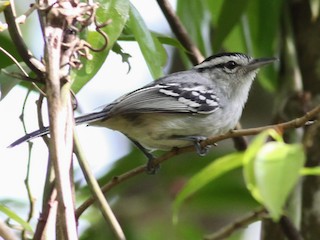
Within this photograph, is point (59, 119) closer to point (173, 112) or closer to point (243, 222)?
point (243, 222)

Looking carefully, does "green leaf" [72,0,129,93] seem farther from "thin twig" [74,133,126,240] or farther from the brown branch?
the brown branch

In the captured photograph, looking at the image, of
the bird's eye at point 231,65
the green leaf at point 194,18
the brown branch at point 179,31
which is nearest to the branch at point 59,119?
the brown branch at point 179,31

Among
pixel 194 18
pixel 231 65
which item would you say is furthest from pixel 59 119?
pixel 231 65

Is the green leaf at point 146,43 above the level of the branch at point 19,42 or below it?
below

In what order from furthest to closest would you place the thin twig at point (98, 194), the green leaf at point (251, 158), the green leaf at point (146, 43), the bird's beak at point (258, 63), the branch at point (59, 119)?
the bird's beak at point (258, 63) < the green leaf at point (146, 43) < the thin twig at point (98, 194) < the branch at point (59, 119) < the green leaf at point (251, 158)

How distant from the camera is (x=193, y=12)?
364 cm

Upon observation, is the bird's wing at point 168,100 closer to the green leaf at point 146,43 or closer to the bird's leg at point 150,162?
the bird's leg at point 150,162

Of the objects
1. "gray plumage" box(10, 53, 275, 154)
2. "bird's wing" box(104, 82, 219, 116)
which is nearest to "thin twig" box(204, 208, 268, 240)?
"gray plumage" box(10, 53, 275, 154)

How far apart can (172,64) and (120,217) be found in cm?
149

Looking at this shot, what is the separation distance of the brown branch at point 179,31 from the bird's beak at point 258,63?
1.09 ft

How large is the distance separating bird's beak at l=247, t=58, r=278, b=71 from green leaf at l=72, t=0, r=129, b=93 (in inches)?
54.0

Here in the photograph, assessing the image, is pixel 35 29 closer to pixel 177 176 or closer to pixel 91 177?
pixel 177 176

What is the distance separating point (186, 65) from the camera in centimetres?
388

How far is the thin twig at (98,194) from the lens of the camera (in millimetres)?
1895
